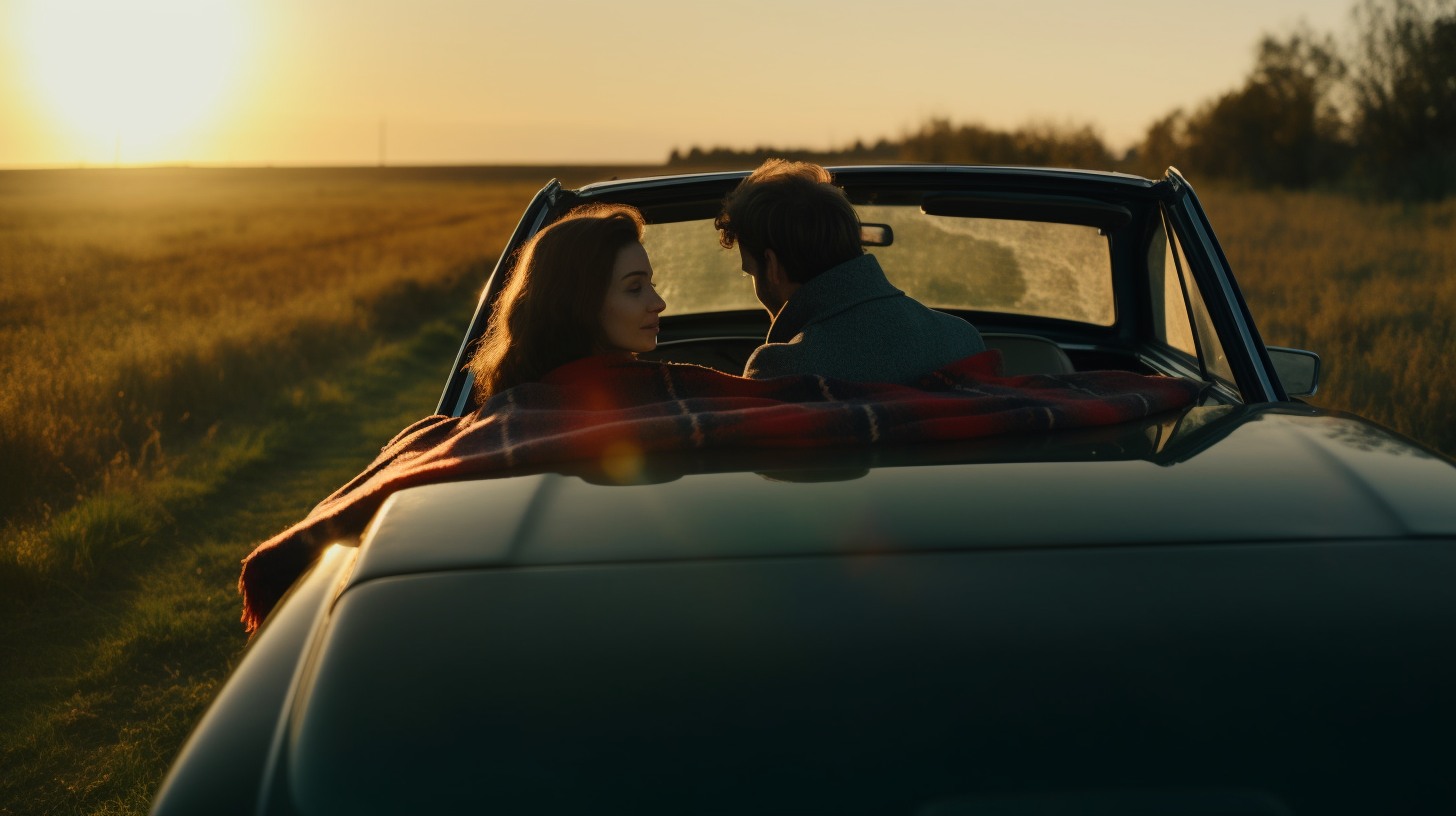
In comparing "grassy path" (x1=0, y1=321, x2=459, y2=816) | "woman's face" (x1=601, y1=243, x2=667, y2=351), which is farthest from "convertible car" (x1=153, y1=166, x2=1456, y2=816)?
"grassy path" (x1=0, y1=321, x2=459, y2=816)

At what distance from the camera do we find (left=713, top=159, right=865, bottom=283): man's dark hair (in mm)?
2805

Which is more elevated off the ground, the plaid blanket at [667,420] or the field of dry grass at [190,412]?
the plaid blanket at [667,420]

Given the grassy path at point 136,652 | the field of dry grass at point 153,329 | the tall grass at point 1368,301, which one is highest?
the tall grass at point 1368,301

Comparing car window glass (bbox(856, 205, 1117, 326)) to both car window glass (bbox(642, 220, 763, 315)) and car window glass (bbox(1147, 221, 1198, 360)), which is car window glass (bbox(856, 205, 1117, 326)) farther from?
car window glass (bbox(642, 220, 763, 315))

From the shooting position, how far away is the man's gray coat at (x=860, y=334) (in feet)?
8.36

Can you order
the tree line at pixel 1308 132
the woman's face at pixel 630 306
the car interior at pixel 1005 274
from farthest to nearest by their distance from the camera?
the tree line at pixel 1308 132 < the car interior at pixel 1005 274 < the woman's face at pixel 630 306

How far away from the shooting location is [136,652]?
14.7ft

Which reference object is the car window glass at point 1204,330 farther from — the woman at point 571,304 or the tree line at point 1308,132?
the tree line at point 1308,132

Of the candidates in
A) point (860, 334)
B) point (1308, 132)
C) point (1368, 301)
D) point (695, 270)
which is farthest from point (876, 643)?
point (1308, 132)

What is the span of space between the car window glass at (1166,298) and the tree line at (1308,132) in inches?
947

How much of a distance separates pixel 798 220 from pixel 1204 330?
111cm

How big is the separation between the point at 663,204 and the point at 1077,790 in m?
2.51

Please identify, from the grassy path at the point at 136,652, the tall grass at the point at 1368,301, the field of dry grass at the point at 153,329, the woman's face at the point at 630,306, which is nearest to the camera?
the woman's face at the point at 630,306

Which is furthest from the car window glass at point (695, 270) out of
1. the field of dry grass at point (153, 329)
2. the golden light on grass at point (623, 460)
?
the field of dry grass at point (153, 329)
